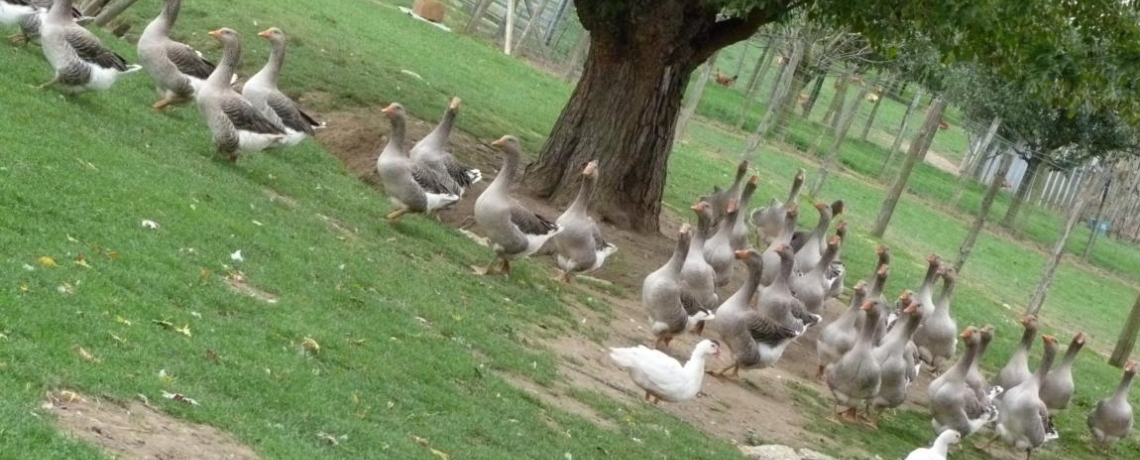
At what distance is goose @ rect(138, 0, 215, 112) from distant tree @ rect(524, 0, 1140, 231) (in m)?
6.00

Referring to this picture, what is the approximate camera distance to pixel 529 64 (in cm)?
4491

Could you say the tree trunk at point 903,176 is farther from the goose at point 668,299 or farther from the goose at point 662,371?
the goose at point 662,371

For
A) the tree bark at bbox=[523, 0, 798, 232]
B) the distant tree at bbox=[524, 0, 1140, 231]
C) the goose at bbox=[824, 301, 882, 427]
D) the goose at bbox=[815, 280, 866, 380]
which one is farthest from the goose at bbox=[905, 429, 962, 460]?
the tree bark at bbox=[523, 0, 798, 232]

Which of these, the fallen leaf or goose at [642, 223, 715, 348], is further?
goose at [642, 223, 715, 348]

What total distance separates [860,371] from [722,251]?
3.84 m

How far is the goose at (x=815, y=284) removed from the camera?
20594 millimetres

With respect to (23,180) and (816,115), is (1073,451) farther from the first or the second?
(816,115)

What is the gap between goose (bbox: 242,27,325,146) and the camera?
17.9 metres

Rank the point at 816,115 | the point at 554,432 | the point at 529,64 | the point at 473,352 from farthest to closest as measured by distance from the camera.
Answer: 1. the point at 816,115
2. the point at 529,64
3. the point at 473,352
4. the point at 554,432

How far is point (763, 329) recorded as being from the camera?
1747 centimetres

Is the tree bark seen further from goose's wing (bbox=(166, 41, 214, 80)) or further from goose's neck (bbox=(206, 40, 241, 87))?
goose's neck (bbox=(206, 40, 241, 87))

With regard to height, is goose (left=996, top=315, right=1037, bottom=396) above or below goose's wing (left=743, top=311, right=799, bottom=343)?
above

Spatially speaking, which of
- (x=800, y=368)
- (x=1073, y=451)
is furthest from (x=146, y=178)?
(x=1073, y=451)

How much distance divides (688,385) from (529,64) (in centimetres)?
3089
